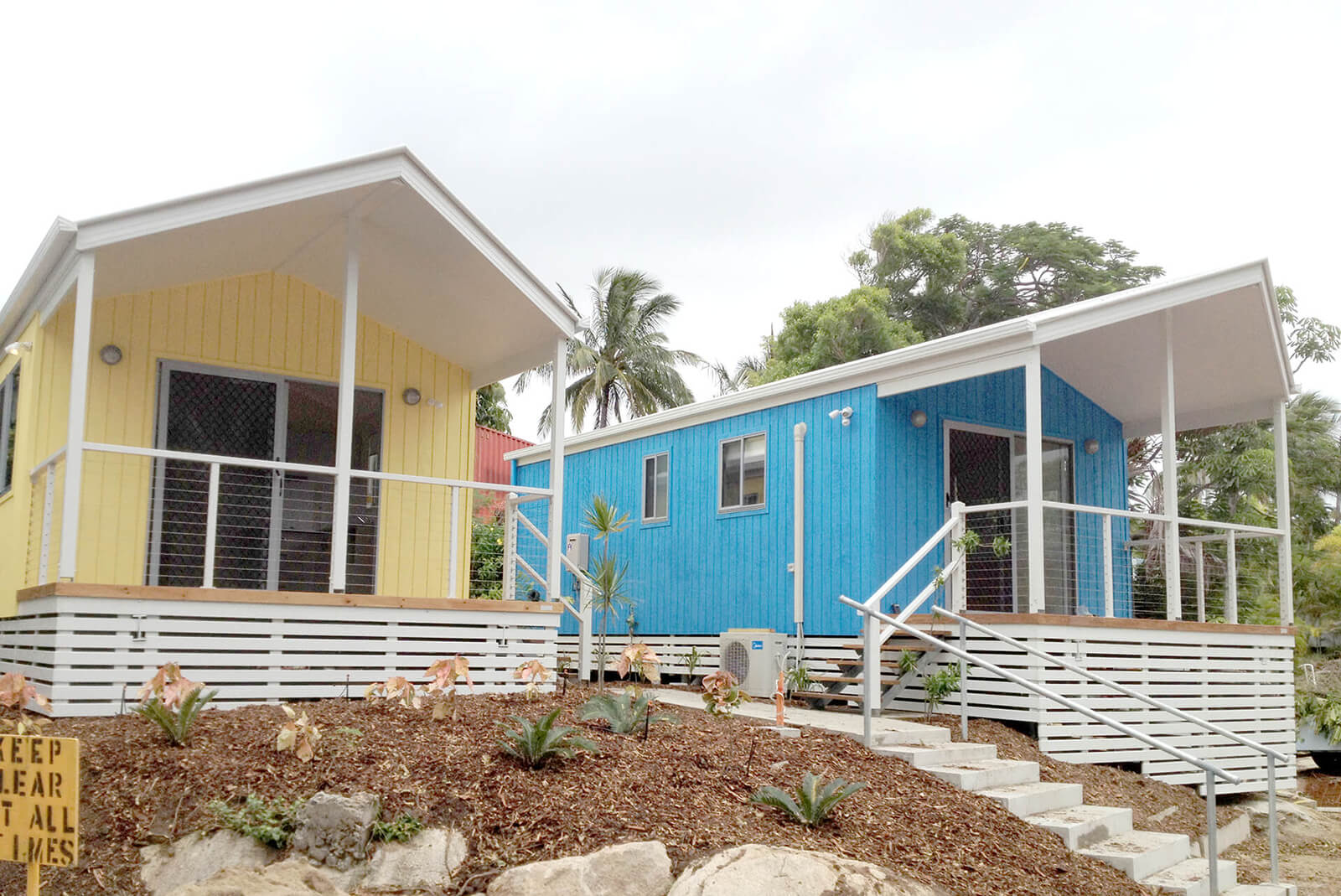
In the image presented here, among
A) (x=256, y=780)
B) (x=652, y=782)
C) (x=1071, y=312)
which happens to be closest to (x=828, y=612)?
(x=1071, y=312)

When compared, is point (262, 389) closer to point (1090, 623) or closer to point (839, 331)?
point (1090, 623)

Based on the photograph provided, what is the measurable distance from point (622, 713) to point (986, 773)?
2.43 m

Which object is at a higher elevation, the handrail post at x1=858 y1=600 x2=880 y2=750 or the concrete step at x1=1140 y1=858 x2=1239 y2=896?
the handrail post at x1=858 y1=600 x2=880 y2=750

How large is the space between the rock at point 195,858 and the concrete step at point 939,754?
4017mm

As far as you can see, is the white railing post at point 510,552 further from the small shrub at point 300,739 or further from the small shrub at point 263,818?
the small shrub at point 263,818

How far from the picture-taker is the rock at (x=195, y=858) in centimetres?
518

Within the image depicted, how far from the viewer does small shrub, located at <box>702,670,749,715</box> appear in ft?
25.0

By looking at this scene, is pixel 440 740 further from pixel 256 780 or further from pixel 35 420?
pixel 35 420

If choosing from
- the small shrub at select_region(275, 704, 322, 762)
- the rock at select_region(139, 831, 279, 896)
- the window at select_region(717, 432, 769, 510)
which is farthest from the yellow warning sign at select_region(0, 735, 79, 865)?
the window at select_region(717, 432, 769, 510)

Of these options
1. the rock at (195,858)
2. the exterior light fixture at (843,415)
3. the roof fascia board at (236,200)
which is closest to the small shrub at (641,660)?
the rock at (195,858)

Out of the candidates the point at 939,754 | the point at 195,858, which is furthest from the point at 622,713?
the point at 195,858

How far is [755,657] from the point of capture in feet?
37.2

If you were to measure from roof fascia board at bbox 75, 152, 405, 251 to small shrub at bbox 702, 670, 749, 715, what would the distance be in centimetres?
429

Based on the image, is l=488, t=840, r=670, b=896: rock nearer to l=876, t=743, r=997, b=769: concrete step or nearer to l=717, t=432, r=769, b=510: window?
l=876, t=743, r=997, b=769: concrete step
